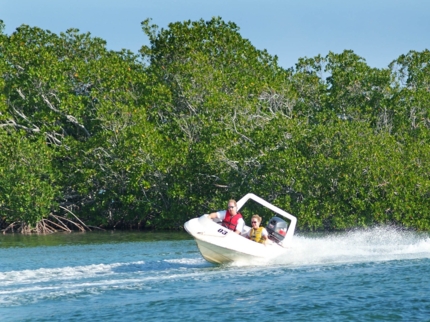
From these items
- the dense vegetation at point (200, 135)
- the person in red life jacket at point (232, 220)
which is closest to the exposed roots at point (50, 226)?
the dense vegetation at point (200, 135)

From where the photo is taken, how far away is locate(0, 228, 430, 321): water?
13719mm

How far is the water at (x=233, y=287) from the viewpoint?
1372 centimetres

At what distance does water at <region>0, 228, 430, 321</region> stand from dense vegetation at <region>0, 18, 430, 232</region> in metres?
8.02

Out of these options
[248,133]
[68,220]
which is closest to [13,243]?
[68,220]

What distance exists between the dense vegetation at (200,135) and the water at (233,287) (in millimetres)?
8024

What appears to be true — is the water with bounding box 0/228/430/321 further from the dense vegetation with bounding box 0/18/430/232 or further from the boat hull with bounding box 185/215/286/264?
the dense vegetation with bounding box 0/18/430/232

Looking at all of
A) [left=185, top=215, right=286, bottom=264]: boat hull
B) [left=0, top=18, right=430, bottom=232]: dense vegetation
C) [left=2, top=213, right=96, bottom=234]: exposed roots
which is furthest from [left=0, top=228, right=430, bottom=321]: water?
[left=2, top=213, right=96, bottom=234]: exposed roots

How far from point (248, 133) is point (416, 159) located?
6143mm

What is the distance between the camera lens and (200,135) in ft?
113

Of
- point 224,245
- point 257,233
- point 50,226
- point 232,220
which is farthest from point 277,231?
point 50,226

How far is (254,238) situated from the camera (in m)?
18.4

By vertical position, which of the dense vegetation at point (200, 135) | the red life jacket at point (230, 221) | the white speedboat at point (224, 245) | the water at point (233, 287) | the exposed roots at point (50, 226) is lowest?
the water at point (233, 287)

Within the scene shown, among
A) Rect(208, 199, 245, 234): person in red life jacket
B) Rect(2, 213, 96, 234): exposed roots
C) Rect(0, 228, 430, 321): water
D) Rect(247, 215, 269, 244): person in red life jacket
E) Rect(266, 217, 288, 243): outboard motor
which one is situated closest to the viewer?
Rect(0, 228, 430, 321): water

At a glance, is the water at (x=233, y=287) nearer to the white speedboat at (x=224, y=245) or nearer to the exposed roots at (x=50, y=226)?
the white speedboat at (x=224, y=245)
